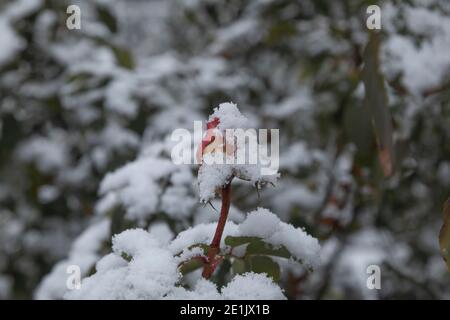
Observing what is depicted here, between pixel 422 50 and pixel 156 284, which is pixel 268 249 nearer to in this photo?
pixel 156 284

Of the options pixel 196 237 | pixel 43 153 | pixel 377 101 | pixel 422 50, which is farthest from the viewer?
pixel 43 153

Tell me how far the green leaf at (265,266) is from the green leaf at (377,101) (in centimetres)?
29

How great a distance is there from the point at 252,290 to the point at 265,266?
8 cm

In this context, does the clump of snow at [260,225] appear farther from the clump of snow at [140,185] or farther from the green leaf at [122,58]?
the green leaf at [122,58]

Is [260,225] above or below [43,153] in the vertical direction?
below

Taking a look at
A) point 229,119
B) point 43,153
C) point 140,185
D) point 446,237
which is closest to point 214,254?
point 229,119

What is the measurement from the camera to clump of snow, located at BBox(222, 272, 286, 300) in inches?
22.3

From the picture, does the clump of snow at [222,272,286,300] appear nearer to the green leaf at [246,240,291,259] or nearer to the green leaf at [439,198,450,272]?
the green leaf at [246,240,291,259]

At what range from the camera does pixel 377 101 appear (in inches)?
33.7

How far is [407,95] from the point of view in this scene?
126 cm

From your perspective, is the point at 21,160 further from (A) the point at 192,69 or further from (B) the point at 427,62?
(B) the point at 427,62

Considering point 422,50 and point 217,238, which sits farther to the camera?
point 422,50

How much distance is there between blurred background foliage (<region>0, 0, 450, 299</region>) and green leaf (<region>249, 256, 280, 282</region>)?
1.71 feet
